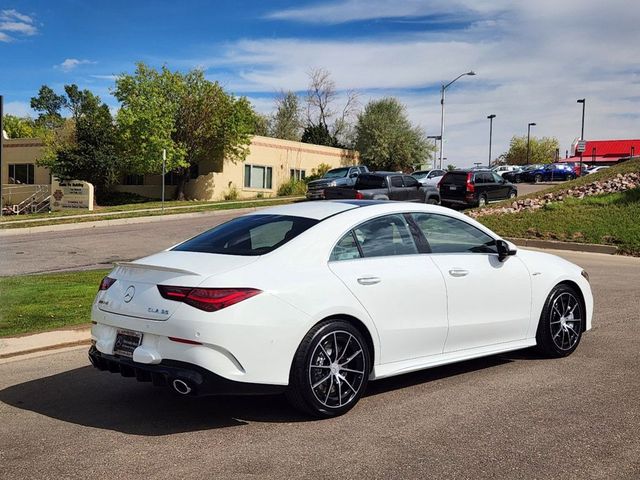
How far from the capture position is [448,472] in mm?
3984

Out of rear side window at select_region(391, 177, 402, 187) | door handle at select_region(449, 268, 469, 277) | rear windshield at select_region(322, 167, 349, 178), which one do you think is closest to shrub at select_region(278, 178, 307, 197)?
rear windshield at select_region(322, 167, 349, 178)

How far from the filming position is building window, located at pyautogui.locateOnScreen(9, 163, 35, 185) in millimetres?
43469

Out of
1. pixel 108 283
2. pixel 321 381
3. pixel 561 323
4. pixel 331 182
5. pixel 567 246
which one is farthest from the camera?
pixel 331 182

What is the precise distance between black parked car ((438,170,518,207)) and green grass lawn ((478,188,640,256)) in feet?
18.0

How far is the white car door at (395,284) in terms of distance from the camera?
17.2 feet

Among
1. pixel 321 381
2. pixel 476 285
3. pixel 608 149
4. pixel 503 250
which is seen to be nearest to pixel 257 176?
pixel 503 250

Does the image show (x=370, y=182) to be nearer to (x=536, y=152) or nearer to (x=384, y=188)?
(x=384, y=188)

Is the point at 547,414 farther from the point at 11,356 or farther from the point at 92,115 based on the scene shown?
the point at 92,115

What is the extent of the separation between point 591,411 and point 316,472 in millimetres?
2362

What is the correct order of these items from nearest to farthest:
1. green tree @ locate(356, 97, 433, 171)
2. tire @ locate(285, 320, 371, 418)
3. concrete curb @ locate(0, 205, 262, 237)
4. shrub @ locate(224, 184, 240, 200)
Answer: tire @ locate(285, 320, 371, 418) < concrete curb @ locate(0, 205, 262, 237) < shrub @ locate(224, 184, 240, 200) < green tree @ locate(356, 97, 433, 171)

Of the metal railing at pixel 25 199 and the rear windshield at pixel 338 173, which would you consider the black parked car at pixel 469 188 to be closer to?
the rear windshield at pixel 338 173

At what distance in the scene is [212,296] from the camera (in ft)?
Answer: 15.1

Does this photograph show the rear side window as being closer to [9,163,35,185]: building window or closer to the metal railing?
the metal railing

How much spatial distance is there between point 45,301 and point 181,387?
241 inches
